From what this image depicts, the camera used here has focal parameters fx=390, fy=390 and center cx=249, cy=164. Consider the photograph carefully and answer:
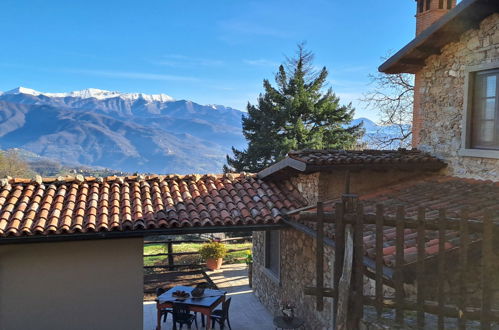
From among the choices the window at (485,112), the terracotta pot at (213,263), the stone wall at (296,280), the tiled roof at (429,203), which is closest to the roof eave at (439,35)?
the window at (485,112)

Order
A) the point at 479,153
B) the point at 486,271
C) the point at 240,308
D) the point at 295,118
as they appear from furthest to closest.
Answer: the point at 295,118
the point at 240,308
the point at 479,153
the point at 486,271

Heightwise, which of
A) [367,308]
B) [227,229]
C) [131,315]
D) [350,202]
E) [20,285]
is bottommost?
[131,315]

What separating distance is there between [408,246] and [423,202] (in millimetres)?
1991

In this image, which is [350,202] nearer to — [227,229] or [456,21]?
[227,229]

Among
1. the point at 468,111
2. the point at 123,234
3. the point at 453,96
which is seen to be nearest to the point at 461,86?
the point at 453,96

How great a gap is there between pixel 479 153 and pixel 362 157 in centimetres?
207

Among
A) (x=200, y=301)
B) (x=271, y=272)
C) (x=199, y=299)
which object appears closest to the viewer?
(x=200, y=301)

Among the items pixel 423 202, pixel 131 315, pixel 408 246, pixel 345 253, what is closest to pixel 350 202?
pixel 345 253

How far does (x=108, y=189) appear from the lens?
28.8 feet

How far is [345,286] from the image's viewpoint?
10.2 ft

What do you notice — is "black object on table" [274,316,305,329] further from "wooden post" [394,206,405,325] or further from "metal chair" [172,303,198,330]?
"wooden post" [394,206,405,325]

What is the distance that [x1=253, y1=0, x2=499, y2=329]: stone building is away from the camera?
679cm

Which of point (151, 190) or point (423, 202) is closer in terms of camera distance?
point (423, 202)

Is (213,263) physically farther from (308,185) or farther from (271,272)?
(308,185)
